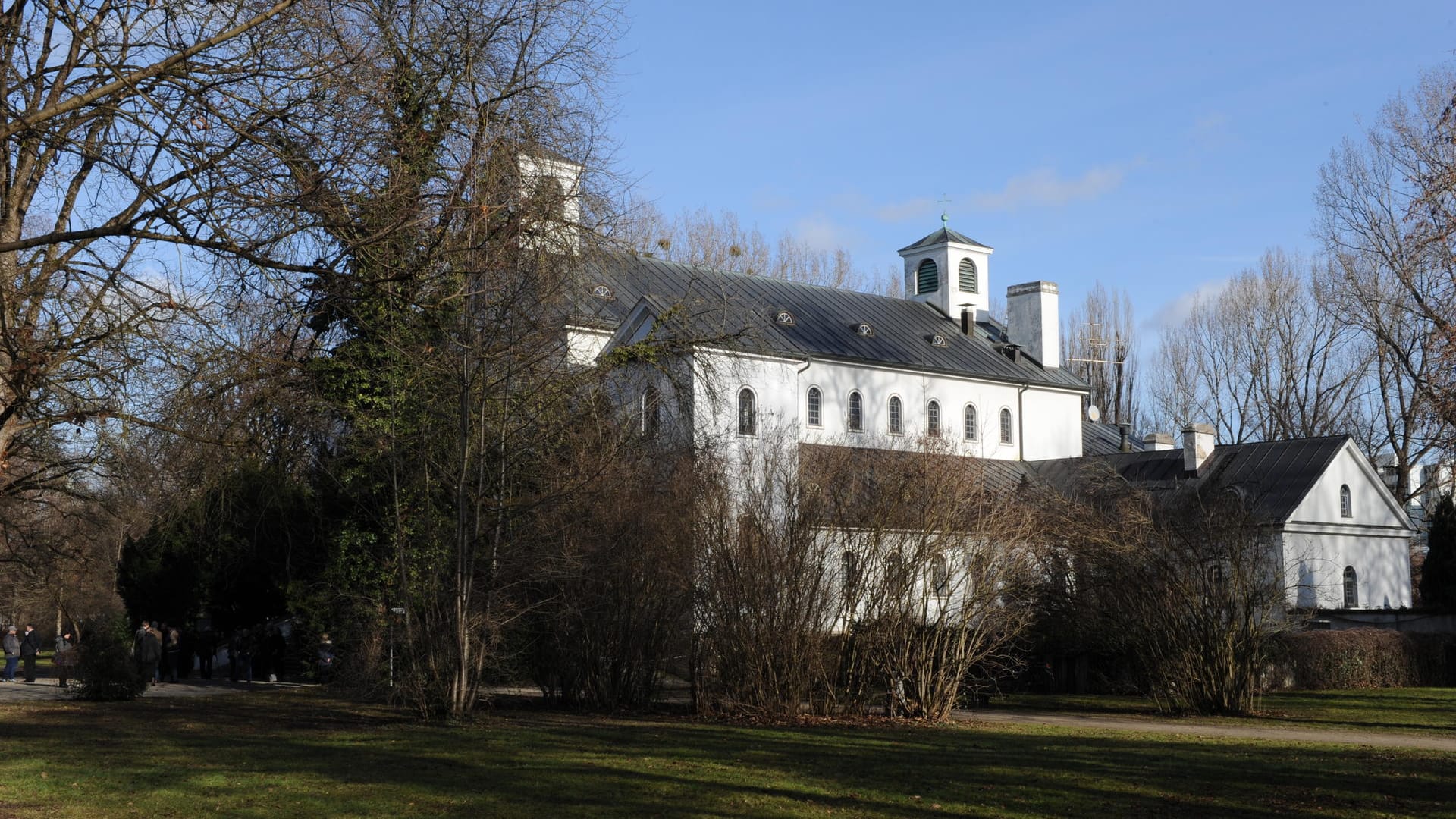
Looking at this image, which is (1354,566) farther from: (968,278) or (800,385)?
(968,278)

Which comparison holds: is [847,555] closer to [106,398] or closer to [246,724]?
[246,724]

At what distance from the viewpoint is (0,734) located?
707 inches

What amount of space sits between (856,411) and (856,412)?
4 cm

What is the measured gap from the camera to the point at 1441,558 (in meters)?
41.2

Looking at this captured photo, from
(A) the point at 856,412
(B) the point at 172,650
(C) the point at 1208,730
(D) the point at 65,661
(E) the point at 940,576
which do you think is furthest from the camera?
(A) the point at 856,412

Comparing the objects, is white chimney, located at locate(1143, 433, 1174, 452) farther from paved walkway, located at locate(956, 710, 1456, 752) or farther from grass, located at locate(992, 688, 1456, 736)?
paved walkway, located at locate(956, 710, 1456, 752)

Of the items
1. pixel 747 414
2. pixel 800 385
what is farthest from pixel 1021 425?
pixel 747 414

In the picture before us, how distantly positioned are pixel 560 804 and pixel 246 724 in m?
9.36

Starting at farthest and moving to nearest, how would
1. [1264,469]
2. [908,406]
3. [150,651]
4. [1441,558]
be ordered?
[908,406] < [1264,469] < [1441,558] < [150,651]

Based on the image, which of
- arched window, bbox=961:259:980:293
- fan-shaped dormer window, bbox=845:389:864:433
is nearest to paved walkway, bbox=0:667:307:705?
fan-shaped dormer window, bbox=845:389:864:433

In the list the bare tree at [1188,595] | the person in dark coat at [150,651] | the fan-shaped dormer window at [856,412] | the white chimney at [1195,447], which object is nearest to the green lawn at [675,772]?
the bare tree at [1188,595]

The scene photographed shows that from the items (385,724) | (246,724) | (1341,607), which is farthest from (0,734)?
(1341,607)

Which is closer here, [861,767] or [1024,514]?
[861,767]

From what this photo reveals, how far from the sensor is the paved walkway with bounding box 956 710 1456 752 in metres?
18.8
